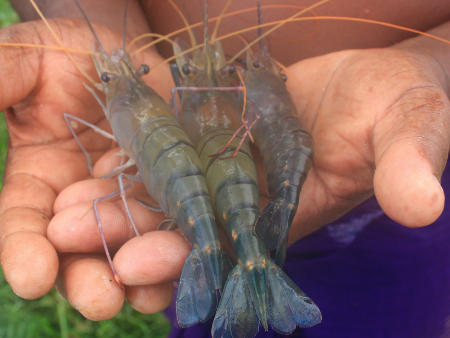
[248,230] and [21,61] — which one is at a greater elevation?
[21,61]

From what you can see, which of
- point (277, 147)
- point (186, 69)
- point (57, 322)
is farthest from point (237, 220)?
point (57, 322)

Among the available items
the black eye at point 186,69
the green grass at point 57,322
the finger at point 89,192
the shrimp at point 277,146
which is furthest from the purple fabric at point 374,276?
the black eye at point 186,69

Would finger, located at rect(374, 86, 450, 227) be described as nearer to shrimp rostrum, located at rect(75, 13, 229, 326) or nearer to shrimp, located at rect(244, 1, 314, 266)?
shrimp, located at rect(244, 1, 314, 266)

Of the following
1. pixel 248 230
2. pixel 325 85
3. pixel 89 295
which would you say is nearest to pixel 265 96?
pixel 325 85

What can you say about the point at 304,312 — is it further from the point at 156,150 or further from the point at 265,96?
the point at 265,96

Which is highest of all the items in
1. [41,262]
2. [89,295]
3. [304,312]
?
[41,262]

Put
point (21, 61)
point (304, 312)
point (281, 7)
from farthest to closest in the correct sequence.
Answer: point (281, 7) < point (21, 61) < point (304, 312)

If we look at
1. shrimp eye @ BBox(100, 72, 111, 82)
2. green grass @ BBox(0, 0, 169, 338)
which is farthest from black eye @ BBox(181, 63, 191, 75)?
green grass @ BBox(0, 0, 169, 338)
